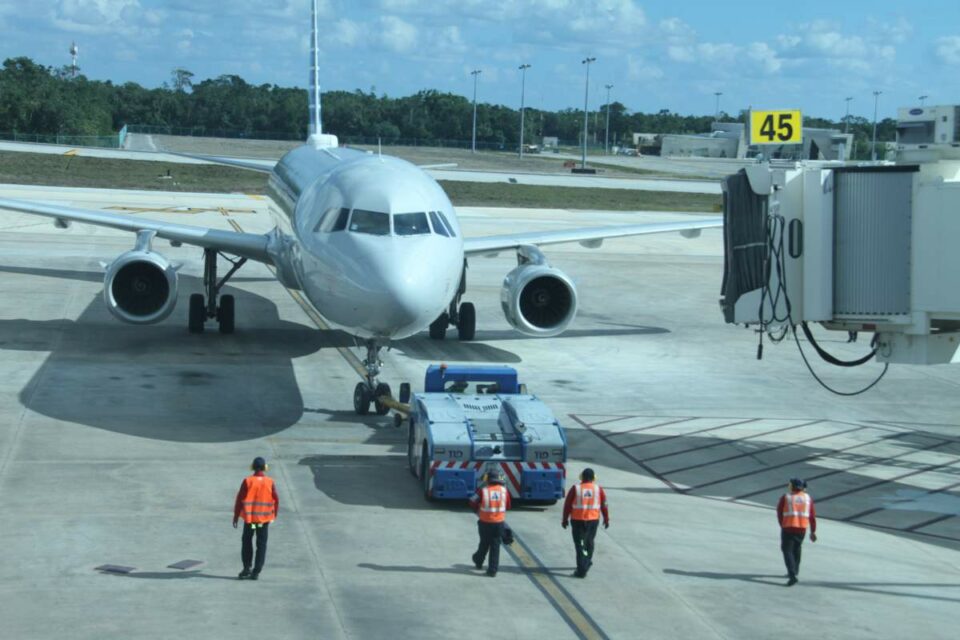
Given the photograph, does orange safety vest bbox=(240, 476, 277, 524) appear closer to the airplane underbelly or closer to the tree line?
the airplane underbelly

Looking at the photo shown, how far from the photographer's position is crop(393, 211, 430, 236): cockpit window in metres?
21.2

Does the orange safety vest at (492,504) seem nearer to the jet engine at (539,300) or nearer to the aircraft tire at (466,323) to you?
the jet engine at (539,300)

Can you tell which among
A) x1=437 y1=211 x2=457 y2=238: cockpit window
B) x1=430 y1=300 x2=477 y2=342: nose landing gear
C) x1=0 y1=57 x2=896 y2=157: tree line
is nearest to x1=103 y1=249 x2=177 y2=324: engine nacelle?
x1=430 y1=300 x2=477 y2=342: nose landing gear

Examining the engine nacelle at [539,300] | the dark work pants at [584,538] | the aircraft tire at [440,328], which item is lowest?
the dark work pants at [584,538]

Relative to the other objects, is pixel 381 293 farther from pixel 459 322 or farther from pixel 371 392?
pixel 459 322

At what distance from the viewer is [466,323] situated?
30.2 meters

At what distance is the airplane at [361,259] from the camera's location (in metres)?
20.5

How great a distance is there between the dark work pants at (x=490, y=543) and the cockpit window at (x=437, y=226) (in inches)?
333

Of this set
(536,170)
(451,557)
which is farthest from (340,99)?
(451,557)

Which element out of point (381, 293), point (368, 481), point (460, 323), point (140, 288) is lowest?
point (368, 481)

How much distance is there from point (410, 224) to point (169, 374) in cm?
681

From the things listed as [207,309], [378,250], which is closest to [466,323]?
[207,309]

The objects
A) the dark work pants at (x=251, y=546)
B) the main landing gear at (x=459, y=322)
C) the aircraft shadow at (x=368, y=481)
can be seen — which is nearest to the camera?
the dark work pants at (x=251, y=546)

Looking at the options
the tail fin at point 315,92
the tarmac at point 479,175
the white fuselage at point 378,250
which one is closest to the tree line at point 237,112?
the tarmac at point 479,175
